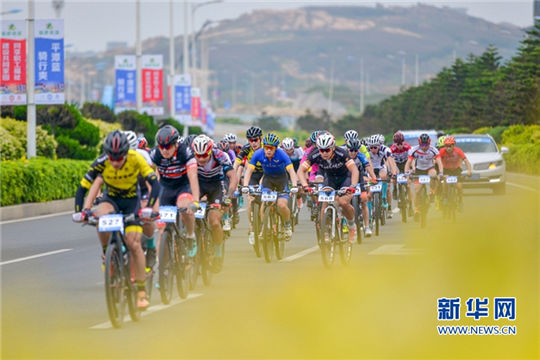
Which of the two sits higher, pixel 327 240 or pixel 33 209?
pixel 327 240

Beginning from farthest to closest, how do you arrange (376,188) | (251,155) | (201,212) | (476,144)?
(476,144) → (376,188) → (251,155) → (201,212)

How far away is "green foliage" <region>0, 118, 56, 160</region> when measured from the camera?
36062 mm

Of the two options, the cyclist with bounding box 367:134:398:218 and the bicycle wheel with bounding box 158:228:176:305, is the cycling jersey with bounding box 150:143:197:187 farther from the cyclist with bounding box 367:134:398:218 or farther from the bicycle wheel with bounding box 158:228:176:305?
the cyclist with bounding box 367:134:398:218

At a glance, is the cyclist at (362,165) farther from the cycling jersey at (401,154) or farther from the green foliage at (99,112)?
the green foliage at (99,112)

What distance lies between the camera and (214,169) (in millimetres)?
16906

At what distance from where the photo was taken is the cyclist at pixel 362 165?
2097 centimetres

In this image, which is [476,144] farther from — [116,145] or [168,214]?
[116,145]

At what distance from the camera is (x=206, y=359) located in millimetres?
10383

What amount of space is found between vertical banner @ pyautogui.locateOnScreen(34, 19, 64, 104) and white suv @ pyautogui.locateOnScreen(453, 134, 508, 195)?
11750mm

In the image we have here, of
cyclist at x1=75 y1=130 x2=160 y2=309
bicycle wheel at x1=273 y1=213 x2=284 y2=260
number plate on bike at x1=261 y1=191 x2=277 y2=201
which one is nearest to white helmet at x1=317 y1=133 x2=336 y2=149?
number plate on bike at x1=261 y1=191 x2=277 y2=201

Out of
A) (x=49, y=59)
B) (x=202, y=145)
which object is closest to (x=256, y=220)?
(x=202, y=145)

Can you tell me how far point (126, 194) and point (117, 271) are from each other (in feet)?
3.16

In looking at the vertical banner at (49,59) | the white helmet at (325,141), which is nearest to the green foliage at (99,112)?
the vertical banner at (49,59)

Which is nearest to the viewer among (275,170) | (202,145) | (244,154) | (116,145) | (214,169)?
(116,145)
